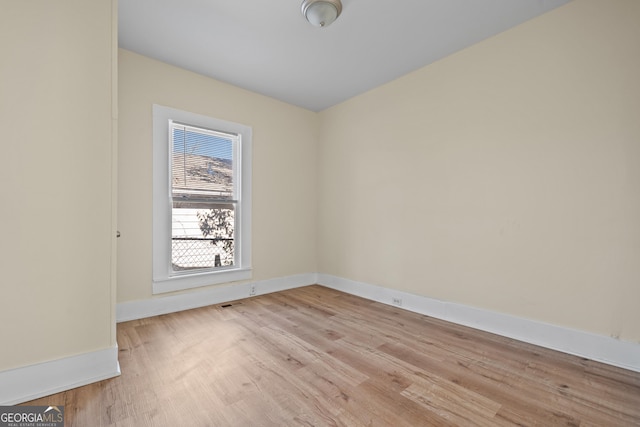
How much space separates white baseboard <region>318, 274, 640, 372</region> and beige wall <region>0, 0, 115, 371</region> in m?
2.81

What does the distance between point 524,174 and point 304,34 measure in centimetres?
233

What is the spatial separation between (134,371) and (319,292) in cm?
235

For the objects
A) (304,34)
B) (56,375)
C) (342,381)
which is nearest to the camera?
(56,375)

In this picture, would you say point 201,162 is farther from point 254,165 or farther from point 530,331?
point 530,331

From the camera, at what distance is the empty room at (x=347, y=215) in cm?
158

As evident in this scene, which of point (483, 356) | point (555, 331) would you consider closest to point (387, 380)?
point (483, 356)

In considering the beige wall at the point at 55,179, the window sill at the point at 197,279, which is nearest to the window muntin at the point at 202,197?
the window sill at the point at 197,279

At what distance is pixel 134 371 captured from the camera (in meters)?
1.85

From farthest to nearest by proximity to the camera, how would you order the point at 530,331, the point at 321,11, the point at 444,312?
the point at 444,312 → the point at 530,331 → the point at 321,11

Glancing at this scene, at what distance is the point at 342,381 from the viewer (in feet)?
5.77

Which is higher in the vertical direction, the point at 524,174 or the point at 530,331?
the point at 524,174

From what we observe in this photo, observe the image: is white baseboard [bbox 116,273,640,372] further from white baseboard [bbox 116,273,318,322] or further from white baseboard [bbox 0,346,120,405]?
white baseboard [bbox 0,346,120,405]

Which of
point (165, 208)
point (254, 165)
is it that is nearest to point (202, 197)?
point (165, 208)

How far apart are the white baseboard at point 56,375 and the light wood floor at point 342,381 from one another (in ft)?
0.23
